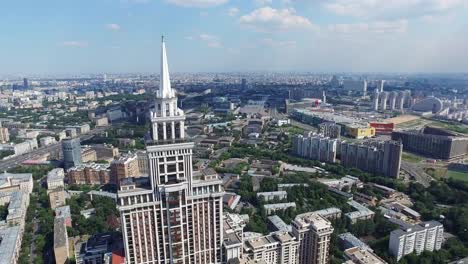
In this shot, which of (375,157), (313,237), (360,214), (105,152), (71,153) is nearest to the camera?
(313,237)

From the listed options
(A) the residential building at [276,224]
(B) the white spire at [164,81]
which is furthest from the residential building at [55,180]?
(B) the white spire at [164,81]

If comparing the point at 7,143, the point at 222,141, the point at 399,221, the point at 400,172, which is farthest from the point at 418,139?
the point at 7,143

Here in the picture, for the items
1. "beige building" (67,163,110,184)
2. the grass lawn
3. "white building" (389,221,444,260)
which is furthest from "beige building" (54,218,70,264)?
the grass lawn

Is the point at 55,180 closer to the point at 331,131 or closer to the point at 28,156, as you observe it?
the point at 28,156

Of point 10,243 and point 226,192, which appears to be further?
point 226,192

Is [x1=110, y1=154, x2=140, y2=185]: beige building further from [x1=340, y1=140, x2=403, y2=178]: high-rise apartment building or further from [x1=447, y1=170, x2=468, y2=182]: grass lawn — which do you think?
[x1=447, y1=170, x2=468, y2=182]: grass lawn

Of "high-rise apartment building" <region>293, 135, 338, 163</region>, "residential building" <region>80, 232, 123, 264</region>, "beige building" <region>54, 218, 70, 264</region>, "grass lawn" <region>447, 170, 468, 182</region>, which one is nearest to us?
"residential building" <region>80, 232, 123, 264</region>

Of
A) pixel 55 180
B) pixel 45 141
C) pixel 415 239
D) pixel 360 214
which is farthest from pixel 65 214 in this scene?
pixel 45 141
